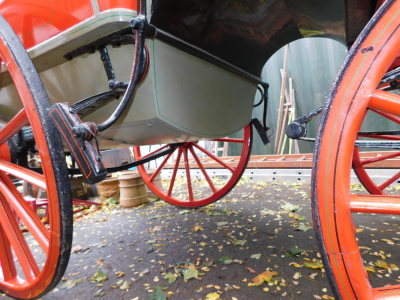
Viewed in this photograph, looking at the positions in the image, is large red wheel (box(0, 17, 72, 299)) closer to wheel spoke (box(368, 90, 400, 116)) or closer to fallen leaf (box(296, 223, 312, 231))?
wheel spoke (box(368, 90, 400, 116))

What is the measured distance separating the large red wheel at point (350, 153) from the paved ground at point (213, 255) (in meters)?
0.62

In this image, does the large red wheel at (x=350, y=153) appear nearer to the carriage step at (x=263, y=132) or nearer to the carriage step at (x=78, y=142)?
the carriage step at (x=78, y=142)

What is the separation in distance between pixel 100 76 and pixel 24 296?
929 millimetres

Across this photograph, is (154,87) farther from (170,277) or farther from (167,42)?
(170,277)

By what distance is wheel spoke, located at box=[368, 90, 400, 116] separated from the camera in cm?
47

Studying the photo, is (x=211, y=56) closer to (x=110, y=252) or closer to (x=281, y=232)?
(x=281, y=232)

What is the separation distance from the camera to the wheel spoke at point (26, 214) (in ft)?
2.93

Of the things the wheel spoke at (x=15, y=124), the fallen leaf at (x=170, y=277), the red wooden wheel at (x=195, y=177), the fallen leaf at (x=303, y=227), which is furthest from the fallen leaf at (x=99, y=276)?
the fallen leaf at (x=303, y=227)

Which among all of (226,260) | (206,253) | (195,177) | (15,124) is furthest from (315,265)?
(195,177)

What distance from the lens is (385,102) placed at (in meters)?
0.48

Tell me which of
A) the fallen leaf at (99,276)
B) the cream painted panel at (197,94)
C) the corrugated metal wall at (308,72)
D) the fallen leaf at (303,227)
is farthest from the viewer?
the corrugated metal wall at (308,72)

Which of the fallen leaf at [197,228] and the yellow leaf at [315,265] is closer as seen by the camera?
the yellow leaf at [315,265]

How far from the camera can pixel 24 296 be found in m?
0.98

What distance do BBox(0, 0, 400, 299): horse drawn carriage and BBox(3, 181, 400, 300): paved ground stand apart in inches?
16.5
